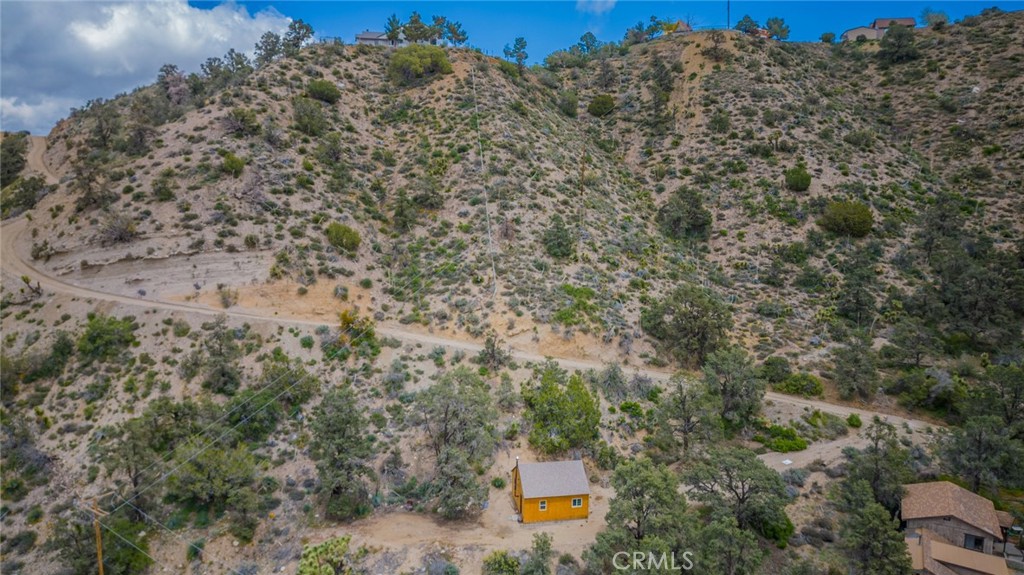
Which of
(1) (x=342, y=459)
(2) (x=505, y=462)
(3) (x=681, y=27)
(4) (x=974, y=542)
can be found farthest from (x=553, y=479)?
(3) (x=681, y=27)

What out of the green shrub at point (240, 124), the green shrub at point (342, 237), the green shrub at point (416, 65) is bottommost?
the green shrub at point (342, 237)

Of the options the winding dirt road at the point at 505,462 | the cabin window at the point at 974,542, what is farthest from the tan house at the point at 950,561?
the winding dirt road at the point at 505,462

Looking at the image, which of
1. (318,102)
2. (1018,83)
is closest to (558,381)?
(318,102)

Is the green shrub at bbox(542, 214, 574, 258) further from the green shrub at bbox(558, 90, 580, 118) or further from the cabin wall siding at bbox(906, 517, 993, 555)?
the green shrub at bbox(558, 90, 580, 118)

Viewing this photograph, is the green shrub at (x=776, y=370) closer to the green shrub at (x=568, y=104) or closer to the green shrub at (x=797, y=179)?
the green shrub at (x=797, y=179)

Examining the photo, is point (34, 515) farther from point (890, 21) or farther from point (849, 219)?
point (890, 21)

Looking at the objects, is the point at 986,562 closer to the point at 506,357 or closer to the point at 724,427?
the point at 724,427
